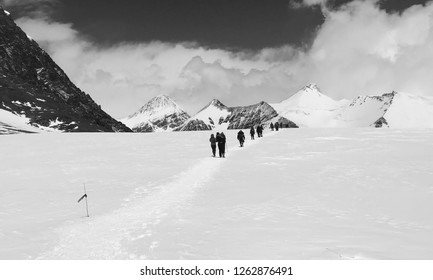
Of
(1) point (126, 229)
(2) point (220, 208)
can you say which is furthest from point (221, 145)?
(1) point (126, 229)

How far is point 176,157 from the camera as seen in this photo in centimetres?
3164

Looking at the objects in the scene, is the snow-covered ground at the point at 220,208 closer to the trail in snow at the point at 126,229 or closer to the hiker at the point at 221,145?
the trail in snow at the point at 126,229

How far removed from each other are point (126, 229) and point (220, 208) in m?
3.71

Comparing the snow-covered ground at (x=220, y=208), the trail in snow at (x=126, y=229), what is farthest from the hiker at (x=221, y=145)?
the trail in snow at (x=126, y=229)

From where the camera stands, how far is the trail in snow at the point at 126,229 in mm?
9750

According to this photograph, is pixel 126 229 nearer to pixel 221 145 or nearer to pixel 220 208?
pixel 220 208

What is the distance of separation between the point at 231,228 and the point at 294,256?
274cm

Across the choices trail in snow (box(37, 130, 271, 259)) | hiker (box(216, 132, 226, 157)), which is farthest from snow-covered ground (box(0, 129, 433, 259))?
hiker (box(216, 132, 226, 157))

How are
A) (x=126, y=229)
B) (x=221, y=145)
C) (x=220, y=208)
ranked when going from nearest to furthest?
(x=126, y=229) < (x=220, y=208) < (x=221, y=145)

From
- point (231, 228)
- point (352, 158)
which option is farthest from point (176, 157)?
point (231, 228)

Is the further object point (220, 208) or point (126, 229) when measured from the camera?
point (220, 208)

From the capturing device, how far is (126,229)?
1180 cm
